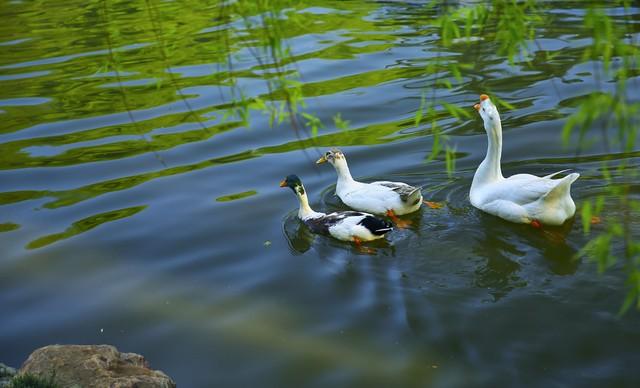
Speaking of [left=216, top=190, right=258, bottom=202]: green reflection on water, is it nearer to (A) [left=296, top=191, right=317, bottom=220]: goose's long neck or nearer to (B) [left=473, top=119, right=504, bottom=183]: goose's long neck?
(A) [left=296, top=191, right=317, bottom=220]: goose's long neck

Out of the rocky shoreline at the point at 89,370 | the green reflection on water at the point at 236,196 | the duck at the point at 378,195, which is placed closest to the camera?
the rocky shoreline at the point at 89,370

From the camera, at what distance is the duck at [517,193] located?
8336mm

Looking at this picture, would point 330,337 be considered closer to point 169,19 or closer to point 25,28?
point 169,19

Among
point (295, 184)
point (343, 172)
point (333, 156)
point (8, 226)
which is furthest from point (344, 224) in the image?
point (8, 226)

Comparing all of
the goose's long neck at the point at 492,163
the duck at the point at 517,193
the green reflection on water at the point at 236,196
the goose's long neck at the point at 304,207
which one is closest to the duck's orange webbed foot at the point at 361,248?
the goose's long neck at the point at 304,207

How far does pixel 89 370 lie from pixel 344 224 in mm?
3304

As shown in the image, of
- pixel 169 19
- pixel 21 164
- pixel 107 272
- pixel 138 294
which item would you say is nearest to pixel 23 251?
pixel 107 272

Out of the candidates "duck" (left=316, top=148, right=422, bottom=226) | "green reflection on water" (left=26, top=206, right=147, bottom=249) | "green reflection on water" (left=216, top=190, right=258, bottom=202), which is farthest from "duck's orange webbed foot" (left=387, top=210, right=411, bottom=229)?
"green reflection on water" (left=26, top=206, right=147, bottom=249)

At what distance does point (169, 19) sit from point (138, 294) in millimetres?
11690

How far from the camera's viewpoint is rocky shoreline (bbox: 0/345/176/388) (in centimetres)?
593

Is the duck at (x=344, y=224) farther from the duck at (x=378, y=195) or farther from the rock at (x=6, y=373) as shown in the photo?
the rock at (x=6, y=373)

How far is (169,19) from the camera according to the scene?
1883 cm

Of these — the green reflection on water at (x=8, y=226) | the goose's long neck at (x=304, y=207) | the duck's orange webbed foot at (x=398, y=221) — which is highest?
the goose's long neck at (x=304, y=207)

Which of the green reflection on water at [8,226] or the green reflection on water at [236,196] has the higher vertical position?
the green reflection on water at [8,226]
